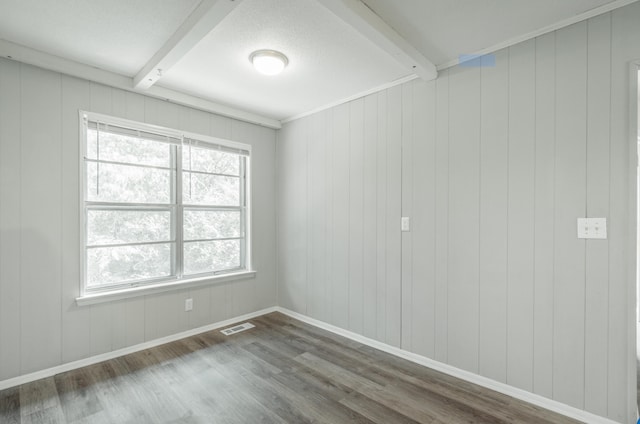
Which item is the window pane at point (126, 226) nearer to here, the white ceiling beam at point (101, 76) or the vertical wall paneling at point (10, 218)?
the vertical wall paneling at point (10, 218)

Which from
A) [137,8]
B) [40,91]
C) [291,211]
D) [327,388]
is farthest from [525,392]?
[40,91]

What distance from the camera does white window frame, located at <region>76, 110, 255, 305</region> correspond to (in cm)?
262

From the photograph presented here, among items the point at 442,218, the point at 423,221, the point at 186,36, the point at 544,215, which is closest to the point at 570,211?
the point at 544,215

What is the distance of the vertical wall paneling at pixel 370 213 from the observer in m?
3.01

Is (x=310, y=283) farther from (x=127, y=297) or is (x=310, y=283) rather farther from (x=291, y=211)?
(x=127, y=297)

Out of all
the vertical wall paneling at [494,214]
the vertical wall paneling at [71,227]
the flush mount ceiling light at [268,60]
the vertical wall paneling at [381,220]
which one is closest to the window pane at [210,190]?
the vertical wall paneling at [71,227]

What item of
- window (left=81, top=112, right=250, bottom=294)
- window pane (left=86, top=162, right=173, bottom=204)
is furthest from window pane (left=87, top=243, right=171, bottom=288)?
window pane (left=86, top=162, right=173, bottom=204)

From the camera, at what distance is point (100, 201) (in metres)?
2.73

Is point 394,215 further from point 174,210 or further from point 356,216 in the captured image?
point 174,210

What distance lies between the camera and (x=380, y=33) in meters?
1.96

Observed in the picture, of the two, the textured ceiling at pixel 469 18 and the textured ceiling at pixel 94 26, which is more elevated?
the textured ceiling at pixel 469 18

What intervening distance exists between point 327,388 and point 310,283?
1.47 metres

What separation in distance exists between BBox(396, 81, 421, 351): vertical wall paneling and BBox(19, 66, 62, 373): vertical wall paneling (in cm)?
288

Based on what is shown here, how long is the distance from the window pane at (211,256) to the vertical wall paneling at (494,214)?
2.69 m
